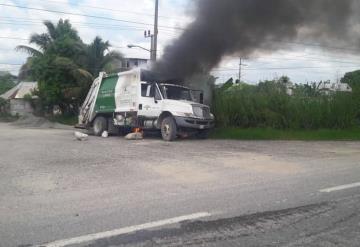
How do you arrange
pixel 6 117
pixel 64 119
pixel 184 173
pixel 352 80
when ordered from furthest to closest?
pixel 6 117 < pixel 64 119 < pixel 352 80 < pixel 184 173

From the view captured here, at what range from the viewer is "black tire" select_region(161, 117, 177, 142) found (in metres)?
16.4

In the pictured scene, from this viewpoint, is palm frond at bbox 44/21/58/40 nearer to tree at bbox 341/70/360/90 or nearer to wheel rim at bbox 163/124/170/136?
wheel rim at bbox 163/124/170/136

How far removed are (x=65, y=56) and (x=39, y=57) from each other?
7.56ft

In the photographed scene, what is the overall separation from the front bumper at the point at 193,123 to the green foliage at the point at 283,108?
216 cm

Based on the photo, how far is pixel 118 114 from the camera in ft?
62.1

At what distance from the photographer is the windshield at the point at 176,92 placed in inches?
674

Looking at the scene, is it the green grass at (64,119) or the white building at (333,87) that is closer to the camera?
the white building at (333,87)

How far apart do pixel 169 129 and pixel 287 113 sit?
5.25 metres

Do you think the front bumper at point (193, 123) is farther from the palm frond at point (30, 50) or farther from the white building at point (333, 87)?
the palm frond at point (30, 50)

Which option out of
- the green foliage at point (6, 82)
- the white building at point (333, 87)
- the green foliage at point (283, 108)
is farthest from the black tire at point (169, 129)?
the green foliage at point (6, 82)

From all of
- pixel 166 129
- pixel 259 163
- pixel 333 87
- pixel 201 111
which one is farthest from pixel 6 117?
pixel 259 163

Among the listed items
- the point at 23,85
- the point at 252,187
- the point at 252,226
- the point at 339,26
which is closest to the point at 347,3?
the point at 339,26

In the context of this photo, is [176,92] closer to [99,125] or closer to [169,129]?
[169,129]

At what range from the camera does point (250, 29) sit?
559 inches
